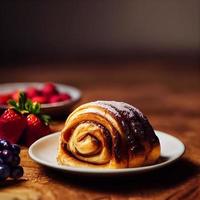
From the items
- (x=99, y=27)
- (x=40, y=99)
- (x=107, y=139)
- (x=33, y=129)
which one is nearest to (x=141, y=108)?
(x=40, y=99)

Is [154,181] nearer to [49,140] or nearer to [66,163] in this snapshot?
[66,163]

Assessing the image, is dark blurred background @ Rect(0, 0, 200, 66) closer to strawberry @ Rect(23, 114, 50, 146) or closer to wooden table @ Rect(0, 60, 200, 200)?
wooden table @ Rect(0, 60, 200, 200)

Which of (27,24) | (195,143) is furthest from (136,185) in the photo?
(27,24)

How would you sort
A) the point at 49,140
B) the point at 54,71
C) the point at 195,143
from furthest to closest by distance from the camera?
the point at 54,71 → the point at 195,143 → the point at 49,140

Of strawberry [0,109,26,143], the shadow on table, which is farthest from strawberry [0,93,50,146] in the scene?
the shadow on table

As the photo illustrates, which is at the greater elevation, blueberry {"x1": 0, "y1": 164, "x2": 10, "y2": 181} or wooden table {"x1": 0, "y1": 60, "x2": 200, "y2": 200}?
blueberry {"x1": 0, "y1": 164, "x2": 10, "y2": 181}

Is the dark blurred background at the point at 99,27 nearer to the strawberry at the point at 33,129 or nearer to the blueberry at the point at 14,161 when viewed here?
the strawberry at the point at 33,129
